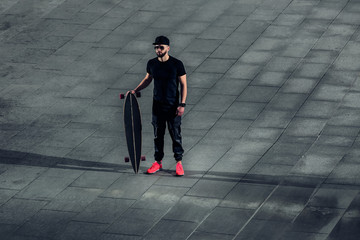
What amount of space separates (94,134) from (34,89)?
2449 mm

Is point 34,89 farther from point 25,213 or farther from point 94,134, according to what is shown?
point 25,213

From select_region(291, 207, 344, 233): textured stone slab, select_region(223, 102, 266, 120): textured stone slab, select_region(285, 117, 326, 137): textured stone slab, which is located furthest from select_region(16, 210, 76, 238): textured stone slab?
select_region(285, 117, 326, 137): textured stone slab

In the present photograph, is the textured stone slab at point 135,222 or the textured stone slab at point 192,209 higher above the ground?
the textured stone slab at point 135,222

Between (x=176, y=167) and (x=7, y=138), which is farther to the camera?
(x=7, y=138)

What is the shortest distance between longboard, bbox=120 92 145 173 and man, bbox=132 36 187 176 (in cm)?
21

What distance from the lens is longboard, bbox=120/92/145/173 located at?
1282 centimetres

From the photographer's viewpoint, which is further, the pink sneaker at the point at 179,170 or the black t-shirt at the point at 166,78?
the pink sneaker at the point at 179,170

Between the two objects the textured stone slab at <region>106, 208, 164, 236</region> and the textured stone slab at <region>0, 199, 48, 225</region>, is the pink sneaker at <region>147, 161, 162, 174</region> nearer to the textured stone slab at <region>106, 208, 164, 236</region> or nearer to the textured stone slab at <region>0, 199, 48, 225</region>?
the textured stone slab at <region>106, 208, 164, 236</region>

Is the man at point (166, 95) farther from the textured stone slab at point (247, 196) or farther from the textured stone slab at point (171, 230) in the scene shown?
the textured stone slab at point (171, 230)

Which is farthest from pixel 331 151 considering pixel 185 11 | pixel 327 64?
pixel 185 11

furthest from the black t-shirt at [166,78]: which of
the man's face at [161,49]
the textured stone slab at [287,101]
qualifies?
the textured stone slab at [287,101]

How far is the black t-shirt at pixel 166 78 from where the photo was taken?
41.6ft

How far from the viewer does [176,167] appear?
13078mm

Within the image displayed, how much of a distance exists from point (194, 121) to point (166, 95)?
2.10 metres
